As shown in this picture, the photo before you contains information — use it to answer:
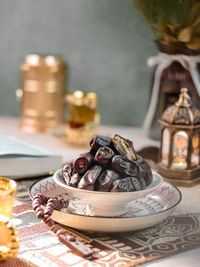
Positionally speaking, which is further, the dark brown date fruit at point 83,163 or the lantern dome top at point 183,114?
the lantern dome top at point 183,114

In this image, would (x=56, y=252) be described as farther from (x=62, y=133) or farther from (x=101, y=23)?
(x=101, y=23)

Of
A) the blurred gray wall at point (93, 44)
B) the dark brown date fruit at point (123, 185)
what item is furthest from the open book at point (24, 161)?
the blurred gray wall at point (93, 44)

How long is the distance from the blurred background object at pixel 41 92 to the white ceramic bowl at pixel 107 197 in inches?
30.6

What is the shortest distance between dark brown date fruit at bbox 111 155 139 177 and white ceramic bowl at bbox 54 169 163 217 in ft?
0.12

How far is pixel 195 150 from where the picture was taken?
1.22 metres

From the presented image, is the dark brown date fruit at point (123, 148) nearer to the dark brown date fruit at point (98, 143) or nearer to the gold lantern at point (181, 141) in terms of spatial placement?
the dark brown date fruit at point (98, 143)

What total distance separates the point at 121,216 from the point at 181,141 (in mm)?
338

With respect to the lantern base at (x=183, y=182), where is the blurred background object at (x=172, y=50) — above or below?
above

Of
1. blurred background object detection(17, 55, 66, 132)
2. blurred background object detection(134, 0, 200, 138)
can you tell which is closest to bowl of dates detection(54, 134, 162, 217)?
blurred background object detection(134, 0, 200, 138)

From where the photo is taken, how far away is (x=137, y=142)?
1531 mm

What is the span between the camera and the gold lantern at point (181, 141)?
114 centimetres

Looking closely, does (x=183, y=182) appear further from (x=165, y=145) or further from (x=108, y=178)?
(x=108, y=178)

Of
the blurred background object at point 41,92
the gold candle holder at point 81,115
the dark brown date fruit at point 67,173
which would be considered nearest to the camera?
the dark brown date fruit at point 67,173

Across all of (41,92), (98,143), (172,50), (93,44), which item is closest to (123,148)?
(98,143)
